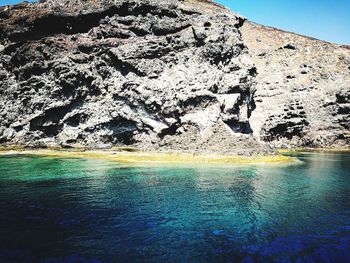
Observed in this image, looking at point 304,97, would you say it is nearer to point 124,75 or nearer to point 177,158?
point 124,75

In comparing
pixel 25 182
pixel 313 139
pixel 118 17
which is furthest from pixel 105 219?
pixel 313 139

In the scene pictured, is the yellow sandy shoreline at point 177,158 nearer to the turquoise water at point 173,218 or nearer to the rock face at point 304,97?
the turquoise water at point 173,218

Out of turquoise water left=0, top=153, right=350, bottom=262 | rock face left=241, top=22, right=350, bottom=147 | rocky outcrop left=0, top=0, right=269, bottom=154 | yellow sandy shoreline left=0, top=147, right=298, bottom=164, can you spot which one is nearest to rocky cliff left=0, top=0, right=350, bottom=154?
rocky outcrop left=0, top=0, right=269, bottom=154

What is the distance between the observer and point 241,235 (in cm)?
2095

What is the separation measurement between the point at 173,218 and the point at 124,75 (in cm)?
6788

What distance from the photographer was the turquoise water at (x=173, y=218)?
17.9 m

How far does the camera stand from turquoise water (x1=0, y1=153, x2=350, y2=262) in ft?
58.7

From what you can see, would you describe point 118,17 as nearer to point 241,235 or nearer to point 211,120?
point 211,120

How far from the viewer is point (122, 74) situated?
87.6 meters

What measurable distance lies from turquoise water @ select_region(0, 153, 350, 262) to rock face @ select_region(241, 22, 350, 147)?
68.2 m

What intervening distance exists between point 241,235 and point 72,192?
61.3 ft

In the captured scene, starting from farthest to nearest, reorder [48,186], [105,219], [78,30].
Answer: [78,30], [48,186], [105,219]

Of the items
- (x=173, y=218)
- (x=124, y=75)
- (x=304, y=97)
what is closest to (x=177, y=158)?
(x=124, y=75)

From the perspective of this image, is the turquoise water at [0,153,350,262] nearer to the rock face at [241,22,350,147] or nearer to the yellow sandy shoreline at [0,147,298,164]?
the yellow sandy shoreline at [0,147,298,164]
